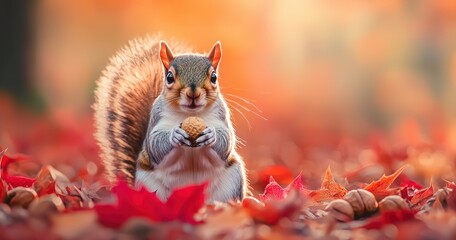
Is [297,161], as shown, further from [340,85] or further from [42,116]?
[340,85]

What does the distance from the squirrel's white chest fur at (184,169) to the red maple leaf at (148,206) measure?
2.02 ft

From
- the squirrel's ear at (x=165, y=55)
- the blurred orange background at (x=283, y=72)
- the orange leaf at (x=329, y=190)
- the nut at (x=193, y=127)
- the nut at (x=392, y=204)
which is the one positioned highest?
the squirrel's ear at (x=165, y=55)

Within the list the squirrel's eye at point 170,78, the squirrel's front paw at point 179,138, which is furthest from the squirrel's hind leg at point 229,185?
the squirrel's eye at point 170,78

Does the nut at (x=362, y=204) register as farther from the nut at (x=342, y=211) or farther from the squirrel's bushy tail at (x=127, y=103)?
the squirrel's bushy tail at (x=127, y=103)

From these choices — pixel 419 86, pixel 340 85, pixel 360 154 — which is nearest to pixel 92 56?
pixel 340 85

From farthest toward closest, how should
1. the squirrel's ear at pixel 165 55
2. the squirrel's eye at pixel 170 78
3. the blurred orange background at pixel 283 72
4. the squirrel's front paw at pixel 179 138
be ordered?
the blurred orange background at pixel 283 72
the squirrel's ear at pixel 165 55
the squirrel's eye at pixel 170 78
the squirrel's front paw at pixel 179 138

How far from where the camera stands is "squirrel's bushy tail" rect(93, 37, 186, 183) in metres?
3.64

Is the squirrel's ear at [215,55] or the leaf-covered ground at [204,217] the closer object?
the leaf-covered ground at [204,217]

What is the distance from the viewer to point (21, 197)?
112 inches

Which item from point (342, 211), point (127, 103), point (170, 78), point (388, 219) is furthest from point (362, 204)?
point (127, 103)

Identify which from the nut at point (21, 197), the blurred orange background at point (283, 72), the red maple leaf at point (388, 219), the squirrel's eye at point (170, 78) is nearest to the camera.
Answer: the red maple leaf at point (388, 219)

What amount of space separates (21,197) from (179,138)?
60 centimetres

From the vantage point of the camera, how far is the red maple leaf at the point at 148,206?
238cm

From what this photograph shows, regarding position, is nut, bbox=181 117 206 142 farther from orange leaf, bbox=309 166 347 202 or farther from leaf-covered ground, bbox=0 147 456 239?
orange leaf, bbox=309 166 347 202
